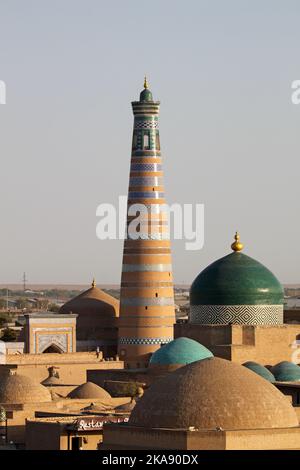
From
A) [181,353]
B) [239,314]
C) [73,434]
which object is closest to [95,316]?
[239,314]

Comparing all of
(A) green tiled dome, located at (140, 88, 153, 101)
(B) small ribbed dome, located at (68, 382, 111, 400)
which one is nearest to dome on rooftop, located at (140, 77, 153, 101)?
(A) green tiled dome, located at (140, 88, 153, 101)

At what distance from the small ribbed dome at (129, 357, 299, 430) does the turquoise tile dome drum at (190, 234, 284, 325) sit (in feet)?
50.0

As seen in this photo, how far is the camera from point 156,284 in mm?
48625

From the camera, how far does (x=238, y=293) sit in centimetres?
4578

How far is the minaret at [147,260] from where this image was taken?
48500 millimetres

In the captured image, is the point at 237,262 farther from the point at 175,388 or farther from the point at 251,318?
the point at 175,388

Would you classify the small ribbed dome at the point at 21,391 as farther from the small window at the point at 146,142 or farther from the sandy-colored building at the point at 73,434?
the small window at the point at 146,142

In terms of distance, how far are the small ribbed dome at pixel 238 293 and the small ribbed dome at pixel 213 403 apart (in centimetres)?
1525

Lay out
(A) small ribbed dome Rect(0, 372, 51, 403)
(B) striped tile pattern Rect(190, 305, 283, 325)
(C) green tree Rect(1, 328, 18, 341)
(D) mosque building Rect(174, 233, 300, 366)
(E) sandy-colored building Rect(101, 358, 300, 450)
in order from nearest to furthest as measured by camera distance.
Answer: (E) sandy-colored building Rect(101, 358, 300, 450) → (A) small ribbed dome Rect(0, 372, 51, 403) → (D) mosque building Rect(174, 233, 300, 366) → (B) striped tile pattern Rect(190, 305, 283, 325) → (C) green tree Rect(1, 328, 18, 341)

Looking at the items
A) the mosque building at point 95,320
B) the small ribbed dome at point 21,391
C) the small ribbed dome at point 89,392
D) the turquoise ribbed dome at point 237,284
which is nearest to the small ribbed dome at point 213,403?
the small ribbed dome at point 21,391

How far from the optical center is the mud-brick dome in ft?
171

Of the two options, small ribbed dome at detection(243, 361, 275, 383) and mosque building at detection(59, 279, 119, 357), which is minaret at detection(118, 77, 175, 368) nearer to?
mosque building at detection(59, 279, 119, 357)

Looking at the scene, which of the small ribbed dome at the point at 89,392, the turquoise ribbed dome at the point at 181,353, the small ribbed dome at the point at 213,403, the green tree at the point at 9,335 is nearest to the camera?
the small ribbed dome at the point at 213,403

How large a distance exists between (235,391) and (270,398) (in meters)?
0.51
